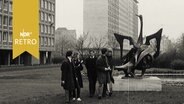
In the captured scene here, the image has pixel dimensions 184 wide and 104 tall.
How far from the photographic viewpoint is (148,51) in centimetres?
1816

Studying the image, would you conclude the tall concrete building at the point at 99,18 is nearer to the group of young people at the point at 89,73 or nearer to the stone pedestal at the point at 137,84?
the stone pedestal at the point at 137,84

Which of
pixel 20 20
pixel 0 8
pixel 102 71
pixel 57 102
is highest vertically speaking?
pixel 0 8

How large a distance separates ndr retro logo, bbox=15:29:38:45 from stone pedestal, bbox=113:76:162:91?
29.3ft

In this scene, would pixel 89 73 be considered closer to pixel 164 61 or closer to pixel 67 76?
pixel 67 76

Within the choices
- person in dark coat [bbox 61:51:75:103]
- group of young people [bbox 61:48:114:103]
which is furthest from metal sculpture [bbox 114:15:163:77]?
person in dark coat [bbox 61:51:75:103]

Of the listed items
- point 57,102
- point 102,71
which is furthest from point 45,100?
point 102,71

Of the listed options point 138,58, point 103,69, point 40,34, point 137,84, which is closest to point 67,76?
point 103,69

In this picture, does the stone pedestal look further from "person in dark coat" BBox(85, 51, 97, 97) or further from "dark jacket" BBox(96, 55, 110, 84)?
"dark jacket" BBox(96, 55, 110, 84)

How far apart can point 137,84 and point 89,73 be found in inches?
119

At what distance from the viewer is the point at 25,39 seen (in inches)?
356

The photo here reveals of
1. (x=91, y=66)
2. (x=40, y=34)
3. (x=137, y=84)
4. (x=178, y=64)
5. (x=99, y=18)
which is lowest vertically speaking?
(x=137, y=84)

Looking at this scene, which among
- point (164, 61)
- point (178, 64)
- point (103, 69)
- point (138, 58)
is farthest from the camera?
point (164, 61)

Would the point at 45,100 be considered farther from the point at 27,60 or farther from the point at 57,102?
the point at 27,60

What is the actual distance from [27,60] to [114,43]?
2237cm
